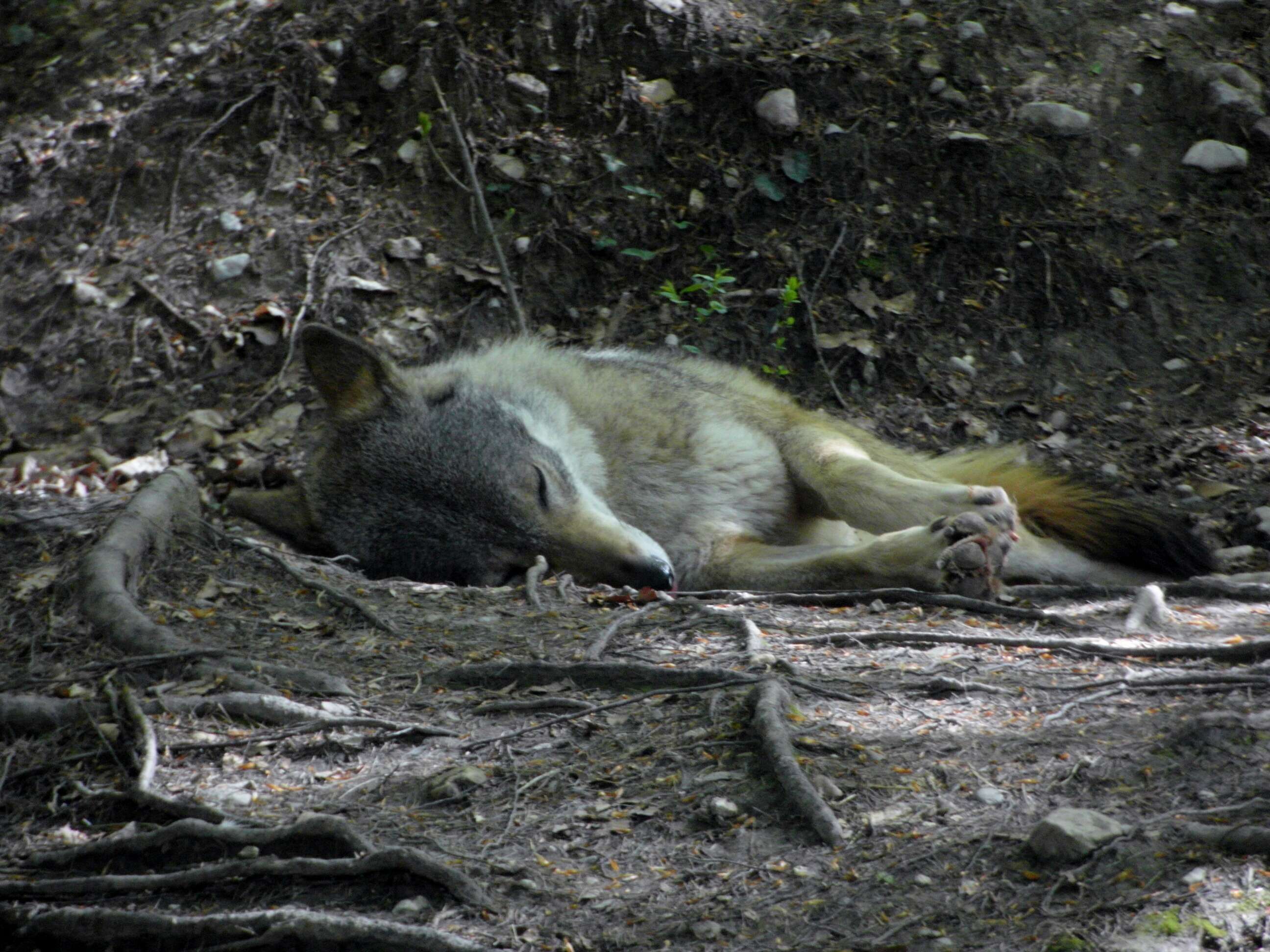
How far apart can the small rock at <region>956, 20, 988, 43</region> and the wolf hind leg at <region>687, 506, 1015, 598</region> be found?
415 cm

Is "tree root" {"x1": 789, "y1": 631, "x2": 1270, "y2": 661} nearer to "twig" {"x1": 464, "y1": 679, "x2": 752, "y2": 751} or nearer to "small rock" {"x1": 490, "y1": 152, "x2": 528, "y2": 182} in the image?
"twig" {"x1": 464, "y1": 679, "x2": 752, "y2": 751}

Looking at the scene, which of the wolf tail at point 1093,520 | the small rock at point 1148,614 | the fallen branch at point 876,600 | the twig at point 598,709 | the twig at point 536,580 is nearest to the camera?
the twig at point 598,709

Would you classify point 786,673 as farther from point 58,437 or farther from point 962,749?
point 58,437

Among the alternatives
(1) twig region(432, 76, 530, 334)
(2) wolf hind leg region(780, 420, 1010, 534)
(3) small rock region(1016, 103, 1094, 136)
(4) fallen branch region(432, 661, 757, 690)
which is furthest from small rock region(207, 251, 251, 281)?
(3) small rock region(1016, 103, 1094, 136)

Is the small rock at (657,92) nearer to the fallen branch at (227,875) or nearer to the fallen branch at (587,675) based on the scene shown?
the fallen branch at (587,675)

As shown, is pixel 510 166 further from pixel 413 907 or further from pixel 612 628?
pixel 413 907

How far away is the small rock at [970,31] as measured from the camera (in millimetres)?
6801

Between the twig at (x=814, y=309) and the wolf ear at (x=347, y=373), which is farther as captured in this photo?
the twig at (x=814, y=309)

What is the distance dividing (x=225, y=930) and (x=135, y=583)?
1.86 m

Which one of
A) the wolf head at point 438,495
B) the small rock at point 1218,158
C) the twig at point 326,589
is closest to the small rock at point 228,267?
the wolf head at point 438,495

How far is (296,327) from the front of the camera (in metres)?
6.22

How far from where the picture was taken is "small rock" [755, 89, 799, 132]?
657 centimetres

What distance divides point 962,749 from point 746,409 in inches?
106

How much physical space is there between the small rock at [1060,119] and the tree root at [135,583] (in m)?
5.37
